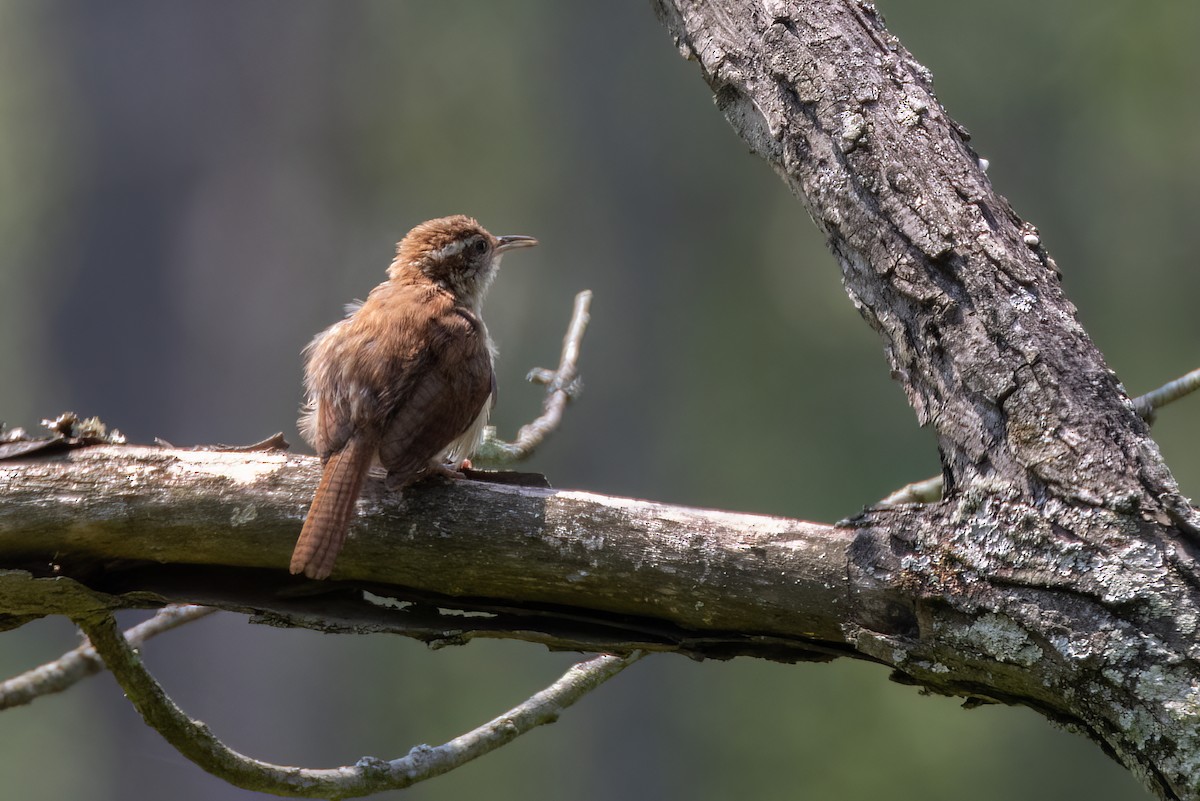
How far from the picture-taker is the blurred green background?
10.4 m

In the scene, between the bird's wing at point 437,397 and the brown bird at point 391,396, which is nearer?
the brown bird at point 391,396

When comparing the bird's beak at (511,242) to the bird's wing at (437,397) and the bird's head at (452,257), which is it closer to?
the bird's head at (452,257)

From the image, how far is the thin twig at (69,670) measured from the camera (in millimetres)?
3738

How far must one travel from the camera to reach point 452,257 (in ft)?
15.6

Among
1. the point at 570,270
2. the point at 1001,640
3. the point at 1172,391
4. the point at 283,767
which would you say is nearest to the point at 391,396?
the point at 283,767

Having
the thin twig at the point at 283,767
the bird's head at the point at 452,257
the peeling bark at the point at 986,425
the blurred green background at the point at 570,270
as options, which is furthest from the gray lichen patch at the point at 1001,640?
the blurred green background at the point at 570,270

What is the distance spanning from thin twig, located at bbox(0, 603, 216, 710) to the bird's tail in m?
1.05

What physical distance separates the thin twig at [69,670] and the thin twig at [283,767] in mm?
685

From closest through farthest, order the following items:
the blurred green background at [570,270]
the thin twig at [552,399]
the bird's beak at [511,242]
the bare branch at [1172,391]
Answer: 1. the bare branch at [1172,391]
2. the thin twig at [552,399]
3. the bird's beak at [511,242]
4. the blurred green background at [570,270]

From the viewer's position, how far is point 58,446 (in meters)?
3.01

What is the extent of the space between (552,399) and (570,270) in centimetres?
750

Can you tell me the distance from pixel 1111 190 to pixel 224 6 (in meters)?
9.30

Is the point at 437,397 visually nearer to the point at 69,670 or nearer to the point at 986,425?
the point at 69,670

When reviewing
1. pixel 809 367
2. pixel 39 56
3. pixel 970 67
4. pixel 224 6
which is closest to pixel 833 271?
pixel 809 367
